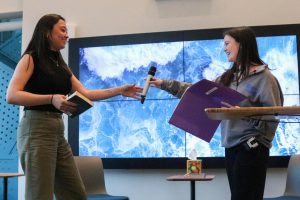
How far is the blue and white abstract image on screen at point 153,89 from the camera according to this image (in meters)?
3.94

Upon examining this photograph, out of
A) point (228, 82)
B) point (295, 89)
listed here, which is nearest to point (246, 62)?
point (228, 82)

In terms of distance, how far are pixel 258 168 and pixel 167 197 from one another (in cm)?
234

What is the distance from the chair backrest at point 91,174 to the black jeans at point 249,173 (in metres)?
2.12

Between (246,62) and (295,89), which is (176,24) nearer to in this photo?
(295,89)

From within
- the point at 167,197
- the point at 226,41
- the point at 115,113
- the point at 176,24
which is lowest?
the point at 167,197

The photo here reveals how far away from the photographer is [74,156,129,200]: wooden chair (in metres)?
3.85

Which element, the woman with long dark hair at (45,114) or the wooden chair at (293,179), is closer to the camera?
the woman with long dark hair at (45,114)

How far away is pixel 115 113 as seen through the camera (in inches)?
166

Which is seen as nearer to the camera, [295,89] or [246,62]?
[246,62]

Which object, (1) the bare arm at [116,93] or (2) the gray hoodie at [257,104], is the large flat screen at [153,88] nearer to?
(1) the bare arm at [116,93]

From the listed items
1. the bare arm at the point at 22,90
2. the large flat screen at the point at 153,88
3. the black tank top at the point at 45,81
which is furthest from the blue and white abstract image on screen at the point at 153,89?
the bare arm at the point at 22,90

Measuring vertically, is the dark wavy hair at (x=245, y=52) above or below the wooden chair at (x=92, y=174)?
above

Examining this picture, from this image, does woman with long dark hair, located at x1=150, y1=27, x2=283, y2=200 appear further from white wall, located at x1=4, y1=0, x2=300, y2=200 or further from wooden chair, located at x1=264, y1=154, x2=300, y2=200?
white wall, located at x1=4, y1=0, x2=300, y2=200

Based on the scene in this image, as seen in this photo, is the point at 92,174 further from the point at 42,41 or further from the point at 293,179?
the point at 42,41
